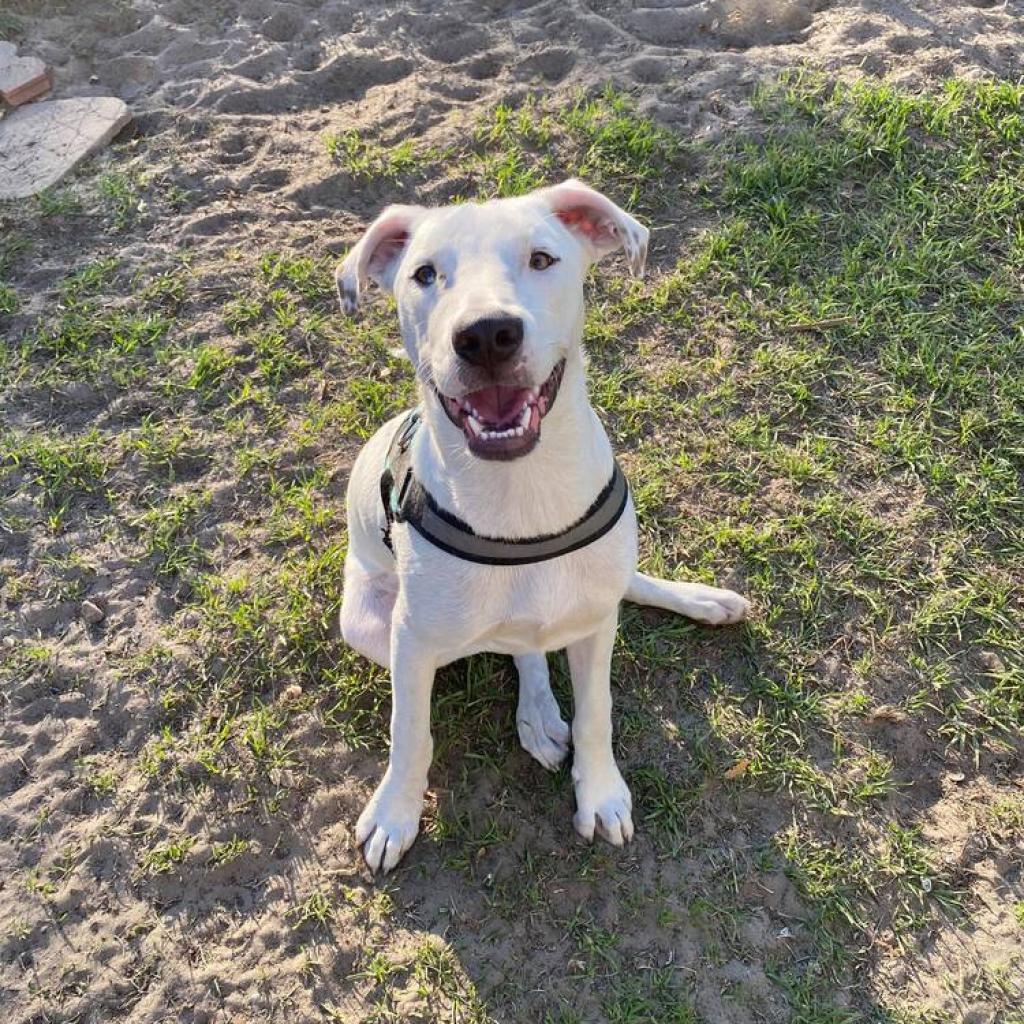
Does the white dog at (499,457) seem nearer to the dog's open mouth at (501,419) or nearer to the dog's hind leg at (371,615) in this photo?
the dog's open mouth at (501,419)

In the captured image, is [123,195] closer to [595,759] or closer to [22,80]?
[22,80]

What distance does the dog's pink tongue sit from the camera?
248 centimetres

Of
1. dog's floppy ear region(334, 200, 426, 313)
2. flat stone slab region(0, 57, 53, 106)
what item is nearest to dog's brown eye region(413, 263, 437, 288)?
dog's floppy ear region(334, 200, 426, 313)

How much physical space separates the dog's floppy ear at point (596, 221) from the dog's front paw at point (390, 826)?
6.21 feet

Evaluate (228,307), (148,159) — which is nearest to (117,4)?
(148,159)

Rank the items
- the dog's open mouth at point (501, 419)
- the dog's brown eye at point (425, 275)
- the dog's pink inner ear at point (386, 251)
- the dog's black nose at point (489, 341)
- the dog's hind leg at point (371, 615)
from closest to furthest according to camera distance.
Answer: the dog's black nose at point (489, 341) → the dog's open mouth at point (501, 419) → the dog's brown eye at point (425, 275) → the dog's pink inner ear at point (386, 251) → the dog's hind leg at point (371, 615)

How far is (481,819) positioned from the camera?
338 cm

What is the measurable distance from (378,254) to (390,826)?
75.4 inches

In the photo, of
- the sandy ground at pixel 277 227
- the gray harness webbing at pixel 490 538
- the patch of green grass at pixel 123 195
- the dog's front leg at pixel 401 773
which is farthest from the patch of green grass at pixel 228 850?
the patch of green grass at pixel 123 195

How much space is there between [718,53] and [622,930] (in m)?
5.25

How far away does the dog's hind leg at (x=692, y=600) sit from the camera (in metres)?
3.77

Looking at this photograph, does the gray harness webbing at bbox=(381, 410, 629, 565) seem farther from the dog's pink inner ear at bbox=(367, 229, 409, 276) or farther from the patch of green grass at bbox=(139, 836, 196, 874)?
the patch of green grass at bbox=(139, 836, 196, 874)

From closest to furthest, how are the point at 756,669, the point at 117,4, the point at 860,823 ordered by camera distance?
the point at 860,823, the point at 756,669, the point at 117,4

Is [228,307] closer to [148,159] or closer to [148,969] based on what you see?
[148,159]
